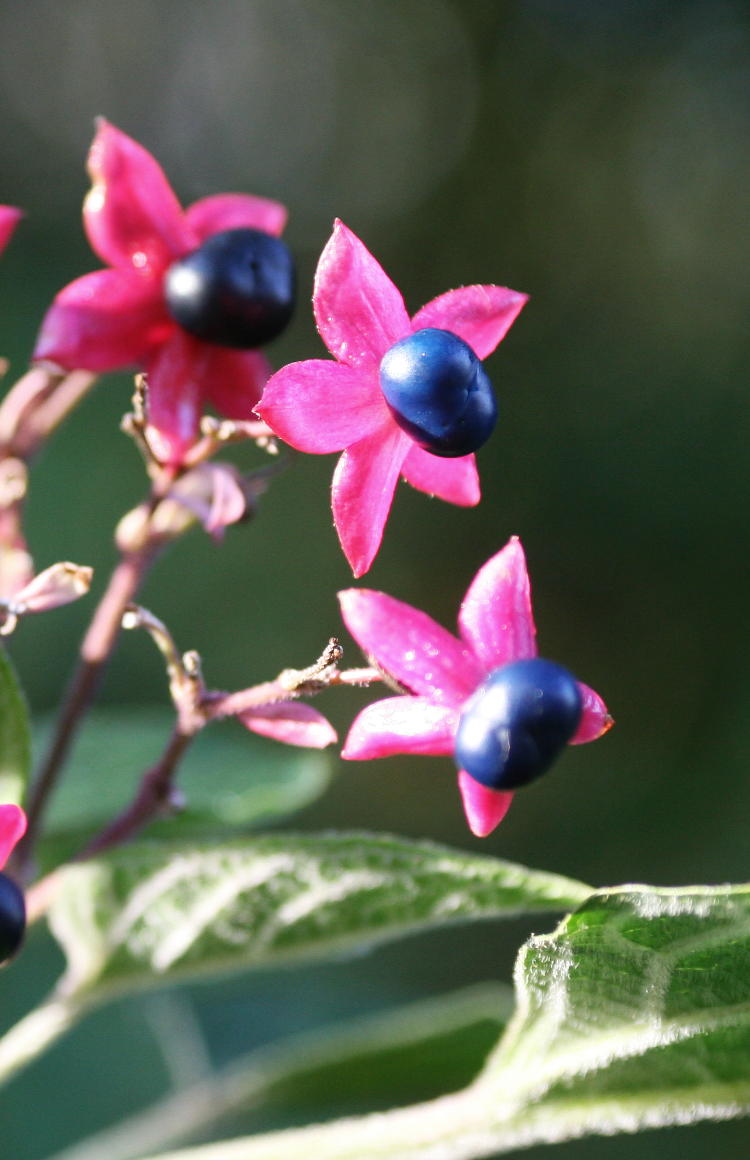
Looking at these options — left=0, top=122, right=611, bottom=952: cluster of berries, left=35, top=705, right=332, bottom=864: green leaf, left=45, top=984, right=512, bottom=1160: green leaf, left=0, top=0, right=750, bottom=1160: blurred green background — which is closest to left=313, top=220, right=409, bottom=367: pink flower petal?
left=0, top=122, right=611, bottom=952: cluster of berries

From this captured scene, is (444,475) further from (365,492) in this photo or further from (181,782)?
(181,782)

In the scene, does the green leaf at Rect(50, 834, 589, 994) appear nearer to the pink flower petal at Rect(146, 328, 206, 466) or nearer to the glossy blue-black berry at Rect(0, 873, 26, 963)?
the glossy blue-black berry at Rect(0, 873, 26, 963)

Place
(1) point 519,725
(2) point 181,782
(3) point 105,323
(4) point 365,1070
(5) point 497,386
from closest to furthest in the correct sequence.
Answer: (1) point 519,725 → (3) point 105,323 → (4) point 365,1070 → (2) point 181,782 → (5) point 497,386

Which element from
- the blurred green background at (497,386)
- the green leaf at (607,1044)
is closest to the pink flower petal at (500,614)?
the green leaf at (607,1044)

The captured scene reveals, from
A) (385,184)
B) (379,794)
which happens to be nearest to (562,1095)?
(379,794)

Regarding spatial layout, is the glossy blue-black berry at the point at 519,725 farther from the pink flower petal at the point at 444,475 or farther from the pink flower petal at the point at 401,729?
the pink flower petal at the point at 444,475

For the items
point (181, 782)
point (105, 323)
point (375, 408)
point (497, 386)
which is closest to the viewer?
point (375, 408)

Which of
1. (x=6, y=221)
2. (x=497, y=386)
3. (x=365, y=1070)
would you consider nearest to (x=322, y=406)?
(x=6, y=221)
